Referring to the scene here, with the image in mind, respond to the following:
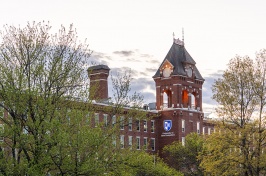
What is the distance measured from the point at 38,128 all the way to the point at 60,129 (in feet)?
5.45

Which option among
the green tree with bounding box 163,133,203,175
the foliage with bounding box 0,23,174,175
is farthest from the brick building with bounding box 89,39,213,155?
the foliage with bounding box 0,23,174,175

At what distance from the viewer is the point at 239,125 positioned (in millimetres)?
58969

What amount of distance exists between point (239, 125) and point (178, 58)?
60.8 m

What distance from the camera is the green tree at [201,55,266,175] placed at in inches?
2251

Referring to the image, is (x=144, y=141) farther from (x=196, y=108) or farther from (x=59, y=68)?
(x=59, y=68)

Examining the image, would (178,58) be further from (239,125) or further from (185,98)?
(239,125)

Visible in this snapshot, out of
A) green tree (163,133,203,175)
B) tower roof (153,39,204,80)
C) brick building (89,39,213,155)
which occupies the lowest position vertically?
green tree (163,133,203,175)

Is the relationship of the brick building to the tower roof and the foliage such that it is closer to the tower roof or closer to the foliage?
the tower roof

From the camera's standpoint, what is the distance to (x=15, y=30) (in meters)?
A: 46.6

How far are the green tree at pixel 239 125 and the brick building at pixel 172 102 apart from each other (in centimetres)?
5546

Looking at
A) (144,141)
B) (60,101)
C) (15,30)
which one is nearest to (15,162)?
(60,101)

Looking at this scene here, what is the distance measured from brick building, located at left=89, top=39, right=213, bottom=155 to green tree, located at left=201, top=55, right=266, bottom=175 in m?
55.5

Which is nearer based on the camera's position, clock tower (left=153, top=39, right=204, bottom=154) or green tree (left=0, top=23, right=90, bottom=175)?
green tree (left=0, top=23, right=90, bottom=175)

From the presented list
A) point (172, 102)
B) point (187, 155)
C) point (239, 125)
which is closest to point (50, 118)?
point (239, 125)
